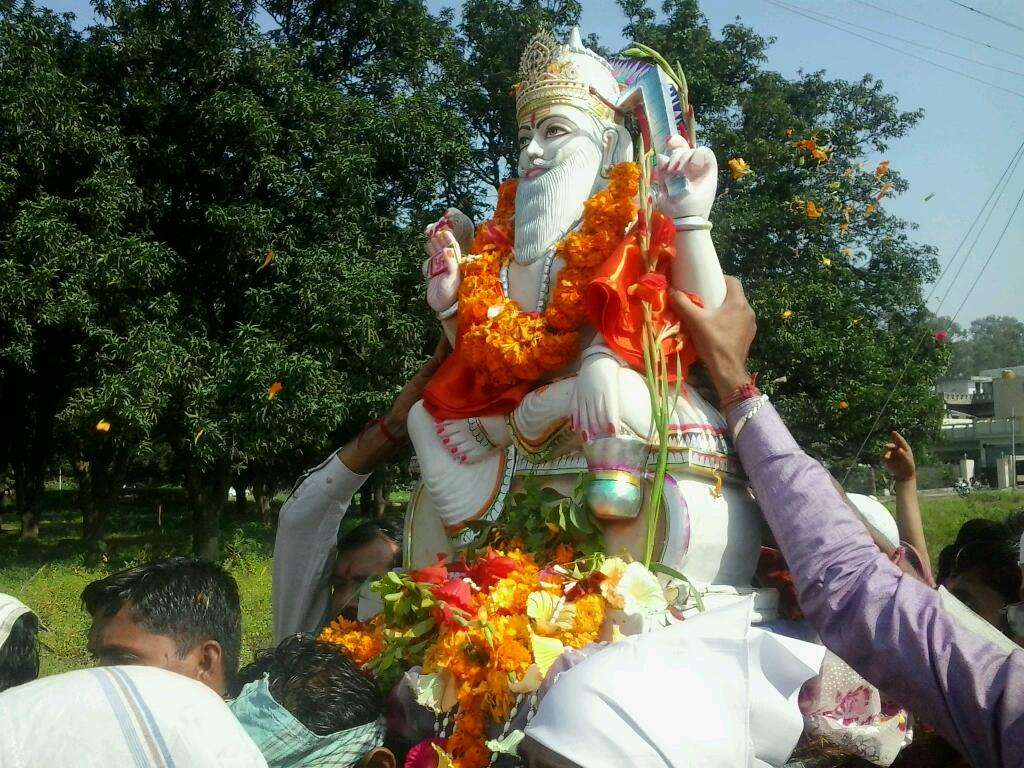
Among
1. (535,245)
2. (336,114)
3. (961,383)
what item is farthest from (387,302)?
(961,383)

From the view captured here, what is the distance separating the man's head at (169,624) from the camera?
215 centimetres

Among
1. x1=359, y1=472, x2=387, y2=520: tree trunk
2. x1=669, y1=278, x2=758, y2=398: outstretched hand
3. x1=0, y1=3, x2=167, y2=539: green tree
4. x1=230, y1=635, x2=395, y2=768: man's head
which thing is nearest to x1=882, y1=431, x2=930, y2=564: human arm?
x1=669, y1=278, x2=758, y2=398: outstretched hand

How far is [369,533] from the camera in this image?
4074mm

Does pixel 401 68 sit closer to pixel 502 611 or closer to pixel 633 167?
pixel 633 167

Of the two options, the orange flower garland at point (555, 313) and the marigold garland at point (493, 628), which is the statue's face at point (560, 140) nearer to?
the orange flower garland at point (555, 313)

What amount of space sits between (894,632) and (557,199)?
2.08 meters

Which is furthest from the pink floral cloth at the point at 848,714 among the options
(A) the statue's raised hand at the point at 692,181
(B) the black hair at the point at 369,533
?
(B) the black hair at the point at 369,533

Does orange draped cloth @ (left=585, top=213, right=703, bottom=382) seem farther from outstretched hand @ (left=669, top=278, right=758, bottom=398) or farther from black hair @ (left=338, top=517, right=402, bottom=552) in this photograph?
black hair @ (left=338, top=517, right=402, bottom=552)

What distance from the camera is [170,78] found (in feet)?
40.9

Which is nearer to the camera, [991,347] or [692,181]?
[692,181]

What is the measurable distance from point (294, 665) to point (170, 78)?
11713 mm

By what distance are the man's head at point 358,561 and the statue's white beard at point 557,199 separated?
134 centimetres

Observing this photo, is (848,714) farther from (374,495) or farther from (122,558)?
(374,495)

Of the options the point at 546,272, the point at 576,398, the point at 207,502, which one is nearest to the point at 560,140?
the point at 546,272
